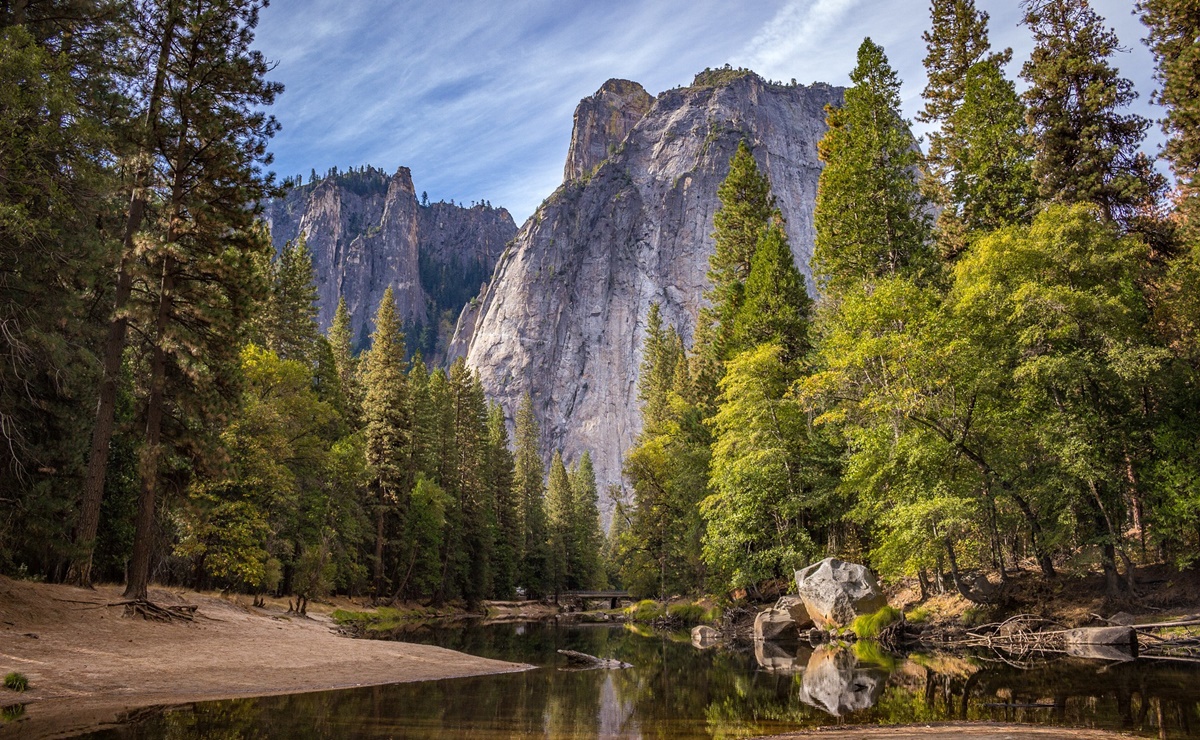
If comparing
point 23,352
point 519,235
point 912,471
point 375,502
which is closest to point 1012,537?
point 912,471

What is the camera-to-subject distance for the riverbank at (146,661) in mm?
9000

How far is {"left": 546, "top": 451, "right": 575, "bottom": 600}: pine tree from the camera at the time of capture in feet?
224

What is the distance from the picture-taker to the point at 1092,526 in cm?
1986

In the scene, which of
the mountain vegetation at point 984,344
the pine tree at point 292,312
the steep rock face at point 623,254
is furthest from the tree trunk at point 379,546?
the steep rock face at point 623,254

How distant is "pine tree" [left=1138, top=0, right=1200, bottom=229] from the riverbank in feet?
76.9

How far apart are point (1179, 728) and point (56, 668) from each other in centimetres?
1486

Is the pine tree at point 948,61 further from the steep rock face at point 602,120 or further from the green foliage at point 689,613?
the steep rock face at point 602,120

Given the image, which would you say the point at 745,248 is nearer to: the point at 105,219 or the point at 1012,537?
the point at 1012,537

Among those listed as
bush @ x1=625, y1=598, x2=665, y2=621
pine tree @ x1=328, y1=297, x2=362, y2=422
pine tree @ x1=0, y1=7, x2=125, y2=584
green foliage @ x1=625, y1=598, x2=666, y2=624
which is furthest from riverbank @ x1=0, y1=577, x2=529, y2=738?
bush @ x1=625, y1=598, x2=665, y2=621

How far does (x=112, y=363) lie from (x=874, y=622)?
22.4 metres

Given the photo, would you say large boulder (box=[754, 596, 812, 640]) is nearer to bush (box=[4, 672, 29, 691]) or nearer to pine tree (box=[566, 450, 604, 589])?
bush (box=[4, 672, 29, 691])

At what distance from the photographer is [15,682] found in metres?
8.93

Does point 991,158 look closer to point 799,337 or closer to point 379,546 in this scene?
point 799,337

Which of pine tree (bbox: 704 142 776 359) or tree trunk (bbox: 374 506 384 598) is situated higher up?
pine tree (bbox: 704 142 776 359)
